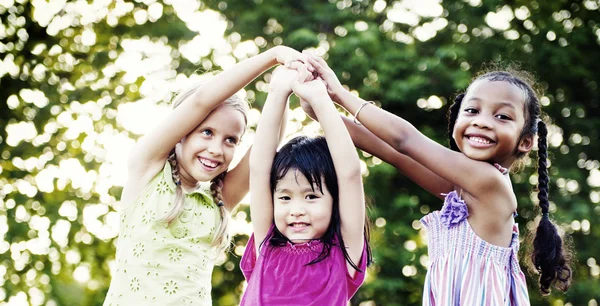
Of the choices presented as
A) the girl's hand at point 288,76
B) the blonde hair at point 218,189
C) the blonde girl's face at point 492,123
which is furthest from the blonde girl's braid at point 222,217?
the blonde girl's face at point 492,123

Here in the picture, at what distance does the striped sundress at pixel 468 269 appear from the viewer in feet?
10.1

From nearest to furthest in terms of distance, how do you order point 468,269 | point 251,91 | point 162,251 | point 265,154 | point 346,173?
1. point 346,173
2. point 265,154
3. point 468,269
4. point 162,251
5. point 251,91

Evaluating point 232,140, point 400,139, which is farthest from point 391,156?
point 232,140

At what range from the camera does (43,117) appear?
8.02 meters

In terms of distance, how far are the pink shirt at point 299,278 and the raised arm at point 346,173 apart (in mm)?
63

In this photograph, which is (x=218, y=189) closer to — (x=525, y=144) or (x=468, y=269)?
(x=468, y=269)

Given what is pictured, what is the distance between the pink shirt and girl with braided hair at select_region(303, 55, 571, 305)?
0.39 meters

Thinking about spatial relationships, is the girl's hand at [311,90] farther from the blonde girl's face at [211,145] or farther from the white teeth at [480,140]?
the white teeth at [480,140]

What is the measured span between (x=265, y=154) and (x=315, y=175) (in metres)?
0.20

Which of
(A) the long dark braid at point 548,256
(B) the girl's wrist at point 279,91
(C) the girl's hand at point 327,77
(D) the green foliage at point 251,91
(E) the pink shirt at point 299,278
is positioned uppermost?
(D) the green foliage at point 251,91

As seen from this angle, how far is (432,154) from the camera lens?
119 inches

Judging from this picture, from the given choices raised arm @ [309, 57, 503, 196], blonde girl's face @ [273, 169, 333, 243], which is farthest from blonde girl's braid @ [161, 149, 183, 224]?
raised arm @ [309, 57, 503, 196]

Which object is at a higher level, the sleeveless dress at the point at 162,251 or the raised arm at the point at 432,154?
the raised arm at the point at 432,154

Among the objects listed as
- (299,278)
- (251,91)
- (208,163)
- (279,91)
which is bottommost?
(299,278)
